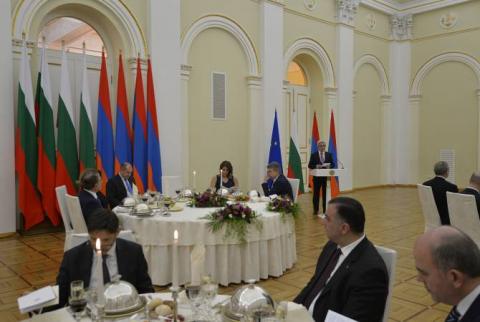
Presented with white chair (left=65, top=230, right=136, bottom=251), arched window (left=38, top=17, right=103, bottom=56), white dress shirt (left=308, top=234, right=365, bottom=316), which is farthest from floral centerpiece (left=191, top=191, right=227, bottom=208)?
arched window (left=38, top=17, right=103, bottom=56)

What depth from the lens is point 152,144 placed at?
25.1ft

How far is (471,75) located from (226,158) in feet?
27.4

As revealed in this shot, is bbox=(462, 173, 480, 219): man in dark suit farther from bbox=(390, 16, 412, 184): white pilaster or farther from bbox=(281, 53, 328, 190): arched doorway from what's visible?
bbox=(390, 16, 412, 184): white pilaster

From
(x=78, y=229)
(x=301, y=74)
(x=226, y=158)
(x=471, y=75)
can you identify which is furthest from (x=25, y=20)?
(x=471, y=75)

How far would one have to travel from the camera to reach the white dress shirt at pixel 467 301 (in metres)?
1.45

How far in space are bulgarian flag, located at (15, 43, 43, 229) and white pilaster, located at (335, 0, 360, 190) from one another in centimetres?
837

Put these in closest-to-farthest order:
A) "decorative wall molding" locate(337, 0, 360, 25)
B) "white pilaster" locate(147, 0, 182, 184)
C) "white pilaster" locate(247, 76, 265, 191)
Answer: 1. "white pilaster" locate(147, 0, 182, 184)
2. "white pilaster" locate(247, 76, 265, 191)
3. "decorative wall molding" locate(337, 0, 360, 25)

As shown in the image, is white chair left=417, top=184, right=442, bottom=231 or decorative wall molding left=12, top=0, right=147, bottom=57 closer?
white chair left=417, top=184, right=442, bottom=231

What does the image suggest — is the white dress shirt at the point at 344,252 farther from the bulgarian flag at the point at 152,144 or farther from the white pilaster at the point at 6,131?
the white pilaster at the point at 6,131

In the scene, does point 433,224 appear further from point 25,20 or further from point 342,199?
point 25,20

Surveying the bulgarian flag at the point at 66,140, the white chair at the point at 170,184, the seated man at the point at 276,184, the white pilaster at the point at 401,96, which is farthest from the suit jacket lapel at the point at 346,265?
the white pilaster at the point at 401,96

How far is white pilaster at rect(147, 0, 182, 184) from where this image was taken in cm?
802

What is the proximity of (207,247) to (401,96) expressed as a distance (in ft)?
38.5

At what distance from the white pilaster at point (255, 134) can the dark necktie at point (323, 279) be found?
7.38 m
